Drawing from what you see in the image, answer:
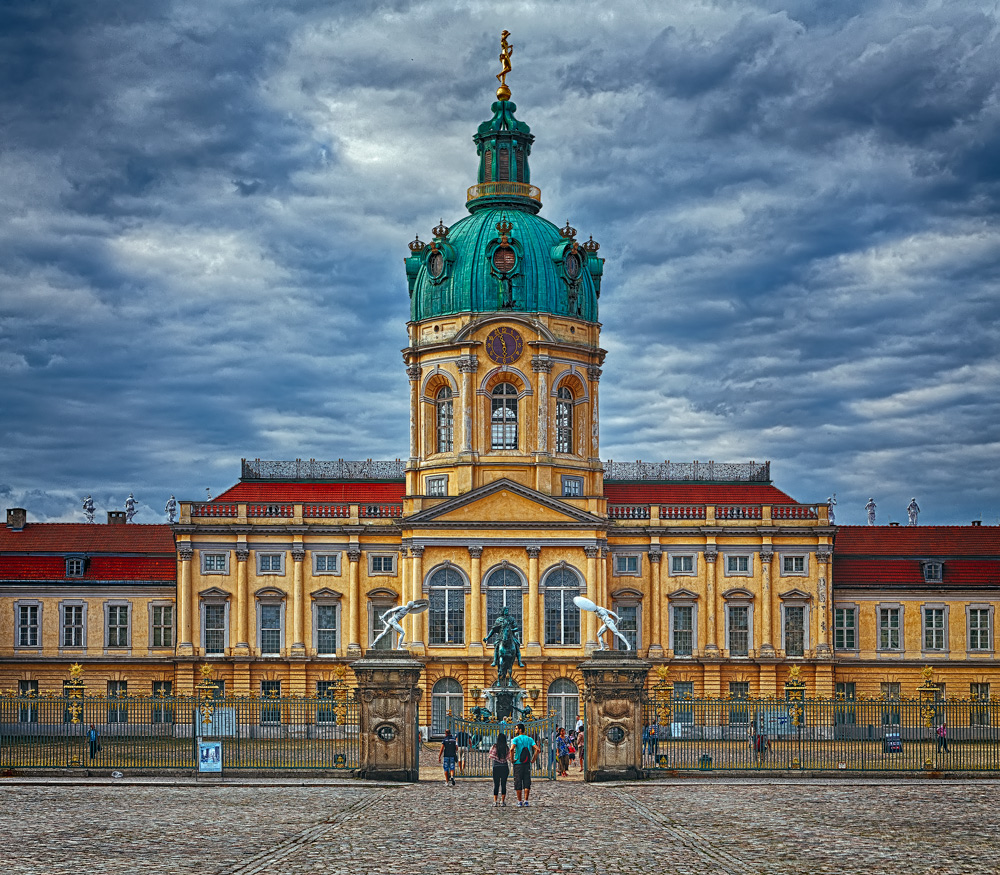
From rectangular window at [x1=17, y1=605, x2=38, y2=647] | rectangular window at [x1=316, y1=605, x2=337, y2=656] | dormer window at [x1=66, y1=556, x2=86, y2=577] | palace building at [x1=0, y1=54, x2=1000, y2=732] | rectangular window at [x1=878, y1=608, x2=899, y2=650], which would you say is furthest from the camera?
dormer window at [x1=66, y1=556, x2=86, y2=577]

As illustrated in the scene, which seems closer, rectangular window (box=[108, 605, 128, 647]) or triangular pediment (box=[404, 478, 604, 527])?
triangular pediment (box=[404, 478, 604, 527])

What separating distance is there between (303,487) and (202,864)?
207 feet

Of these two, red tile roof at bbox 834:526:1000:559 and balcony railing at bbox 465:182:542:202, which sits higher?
balcony railing at bbox 465:182:542:202

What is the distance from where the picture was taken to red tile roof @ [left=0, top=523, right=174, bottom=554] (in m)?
85.0

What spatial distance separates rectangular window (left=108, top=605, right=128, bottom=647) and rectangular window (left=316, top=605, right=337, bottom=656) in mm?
10527

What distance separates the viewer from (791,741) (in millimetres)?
47969

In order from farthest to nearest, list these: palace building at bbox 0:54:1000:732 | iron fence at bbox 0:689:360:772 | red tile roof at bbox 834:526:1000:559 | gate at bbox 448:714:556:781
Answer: red tile roof at bbox 834:526:1000:559 → palace building at bbox 0:54:1000:732 → gate at bbox 448:714:556:781 → iron fence at bbox 0:689:360:772

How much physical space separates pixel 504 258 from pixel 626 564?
17617 millimetres

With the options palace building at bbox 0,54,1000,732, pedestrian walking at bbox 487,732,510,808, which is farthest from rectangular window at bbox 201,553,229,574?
pedestrian walking at bbox 487,732,510,808

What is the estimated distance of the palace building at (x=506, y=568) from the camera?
81.3m

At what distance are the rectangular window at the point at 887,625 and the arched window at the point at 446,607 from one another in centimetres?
2316

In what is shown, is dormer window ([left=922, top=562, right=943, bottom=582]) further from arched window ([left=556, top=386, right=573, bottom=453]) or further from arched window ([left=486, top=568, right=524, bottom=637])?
arched window ([left=486, top=568, right=524, bottom=637])

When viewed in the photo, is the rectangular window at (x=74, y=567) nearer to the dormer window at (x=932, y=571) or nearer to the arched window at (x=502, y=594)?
the arched window at (x=502, y=594)

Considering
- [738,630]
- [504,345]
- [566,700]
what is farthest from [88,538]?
[738,630]
